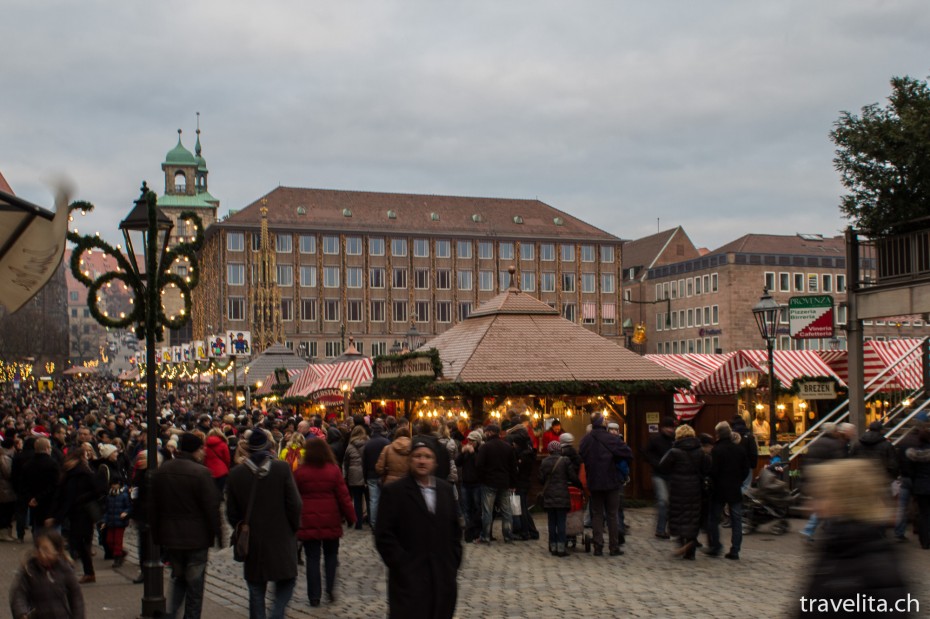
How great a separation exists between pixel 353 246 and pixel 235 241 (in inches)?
396

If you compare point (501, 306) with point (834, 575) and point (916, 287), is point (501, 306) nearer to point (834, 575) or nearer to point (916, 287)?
point (916, 287)

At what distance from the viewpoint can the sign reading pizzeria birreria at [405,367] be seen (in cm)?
2214

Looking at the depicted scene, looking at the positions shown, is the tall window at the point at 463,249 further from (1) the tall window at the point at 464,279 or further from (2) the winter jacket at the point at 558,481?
(2) the winter jacket at the point at 558,481

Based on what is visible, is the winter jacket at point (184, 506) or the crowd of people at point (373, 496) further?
the winter jacket at point (184, 506)

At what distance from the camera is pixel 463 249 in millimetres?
102062

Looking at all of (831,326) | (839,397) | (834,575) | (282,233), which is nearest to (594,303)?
(282,233)

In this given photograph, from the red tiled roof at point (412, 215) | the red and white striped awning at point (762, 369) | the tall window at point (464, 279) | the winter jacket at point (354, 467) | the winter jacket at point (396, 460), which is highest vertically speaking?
the red tiled roof at point (412, 215)

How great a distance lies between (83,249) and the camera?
13.2 metres

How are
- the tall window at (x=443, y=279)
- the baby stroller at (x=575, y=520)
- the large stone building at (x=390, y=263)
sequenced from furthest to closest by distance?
the tall window at (x=443, y=279), the large stone building at (x=390, y=263), the baby stroller at (x=575, y=520)

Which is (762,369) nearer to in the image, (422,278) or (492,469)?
(492,469)

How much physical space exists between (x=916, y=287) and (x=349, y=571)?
10855mm

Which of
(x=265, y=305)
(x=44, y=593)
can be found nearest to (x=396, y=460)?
(x=44, y=593)

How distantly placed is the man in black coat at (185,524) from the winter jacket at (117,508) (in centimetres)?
552

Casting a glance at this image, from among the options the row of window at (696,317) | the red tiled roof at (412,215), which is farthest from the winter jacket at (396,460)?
the red tiled roof at (412,215)
